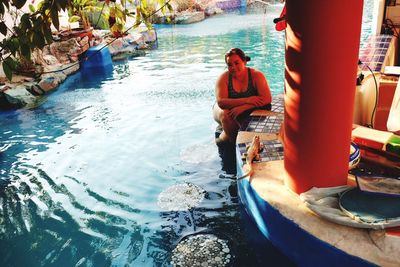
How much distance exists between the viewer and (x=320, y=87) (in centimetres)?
278

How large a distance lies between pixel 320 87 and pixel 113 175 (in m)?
3.93

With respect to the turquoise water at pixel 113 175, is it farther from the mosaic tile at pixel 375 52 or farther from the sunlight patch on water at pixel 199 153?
the mosaic tile at pixel 375 52

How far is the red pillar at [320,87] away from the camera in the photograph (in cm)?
262

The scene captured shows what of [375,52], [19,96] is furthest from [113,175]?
[19,96]

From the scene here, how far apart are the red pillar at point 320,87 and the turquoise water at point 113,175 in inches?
44.5

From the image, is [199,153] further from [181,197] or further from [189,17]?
[189,17]

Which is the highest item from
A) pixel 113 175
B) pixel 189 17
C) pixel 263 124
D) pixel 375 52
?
pixel 189 17

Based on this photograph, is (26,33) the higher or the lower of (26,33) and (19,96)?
the higher

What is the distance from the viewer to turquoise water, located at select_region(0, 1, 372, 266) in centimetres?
405

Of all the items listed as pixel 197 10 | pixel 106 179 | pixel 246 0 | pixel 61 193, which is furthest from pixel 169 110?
pixel 246 0

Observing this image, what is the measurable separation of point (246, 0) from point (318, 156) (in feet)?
115

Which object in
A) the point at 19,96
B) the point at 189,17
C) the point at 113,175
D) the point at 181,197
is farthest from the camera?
the point at 189,17

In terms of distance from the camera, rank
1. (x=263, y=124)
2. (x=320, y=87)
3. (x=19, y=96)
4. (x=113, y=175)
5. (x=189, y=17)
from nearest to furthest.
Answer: (x=320, y=87)
(x=263, y=124)
(x=113, y=175)
(x=19, y=96)
(x=189, y=17)

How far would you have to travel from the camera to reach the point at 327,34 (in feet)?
8.65
